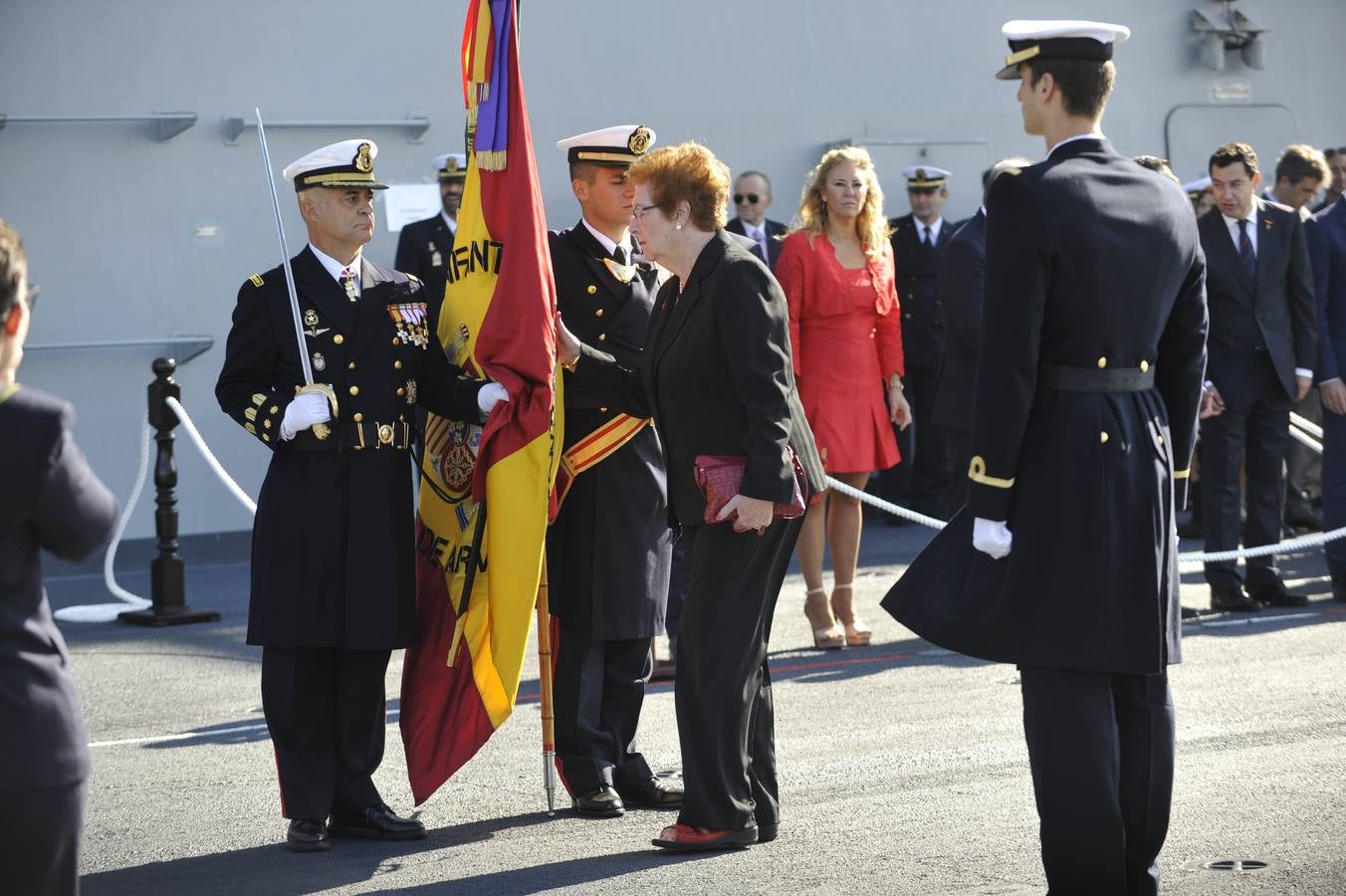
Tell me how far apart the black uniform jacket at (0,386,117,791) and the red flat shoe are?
2.07 metres

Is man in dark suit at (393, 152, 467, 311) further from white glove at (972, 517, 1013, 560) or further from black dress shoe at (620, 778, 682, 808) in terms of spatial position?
white glove at (972, 517, 1013, 560)

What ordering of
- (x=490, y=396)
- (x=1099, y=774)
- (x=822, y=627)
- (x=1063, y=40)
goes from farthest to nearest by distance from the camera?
(x=822, y=627)
(x=490, y=396)
(x=1063, y=40)
(x=1099, y=774)

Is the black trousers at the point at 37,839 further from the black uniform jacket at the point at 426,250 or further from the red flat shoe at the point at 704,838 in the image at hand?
the black uniform jacket at the point at 426,250

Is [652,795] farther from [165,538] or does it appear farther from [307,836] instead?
[165,538]

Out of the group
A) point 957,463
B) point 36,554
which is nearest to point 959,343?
point 957,463

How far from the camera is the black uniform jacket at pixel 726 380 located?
495 centimetres

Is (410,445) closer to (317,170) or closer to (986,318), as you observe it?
(317,170)

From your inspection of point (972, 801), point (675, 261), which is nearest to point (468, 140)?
point (675, 261)

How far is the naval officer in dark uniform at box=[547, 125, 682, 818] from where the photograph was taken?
572cm

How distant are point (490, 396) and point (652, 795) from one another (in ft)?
4.42

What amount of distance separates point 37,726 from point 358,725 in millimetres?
2151

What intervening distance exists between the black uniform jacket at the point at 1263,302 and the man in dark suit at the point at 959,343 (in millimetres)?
1407

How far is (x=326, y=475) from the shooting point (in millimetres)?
5352

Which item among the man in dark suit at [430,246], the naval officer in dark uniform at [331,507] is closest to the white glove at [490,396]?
the naval officer in dark uniform at [331,507]
